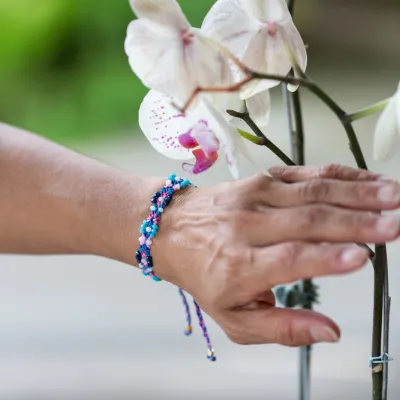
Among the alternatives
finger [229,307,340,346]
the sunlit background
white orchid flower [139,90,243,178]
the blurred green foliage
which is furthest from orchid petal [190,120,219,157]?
the blurred green foliage

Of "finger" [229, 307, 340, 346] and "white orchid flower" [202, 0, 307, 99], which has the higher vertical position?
"white orchid flower" [202, 0, 307, 99]

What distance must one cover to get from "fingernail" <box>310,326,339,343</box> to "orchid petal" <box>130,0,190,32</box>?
182mm

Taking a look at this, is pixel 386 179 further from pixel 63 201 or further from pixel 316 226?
pixel 63 201

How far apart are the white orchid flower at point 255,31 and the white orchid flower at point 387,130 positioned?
0.07m

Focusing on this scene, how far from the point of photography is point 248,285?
444mm

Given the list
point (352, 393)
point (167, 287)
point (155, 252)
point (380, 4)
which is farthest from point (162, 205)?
point (380, 4)

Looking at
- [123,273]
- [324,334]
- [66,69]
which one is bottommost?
[324,334]

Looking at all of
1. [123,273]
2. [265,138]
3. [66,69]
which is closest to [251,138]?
[265,138]

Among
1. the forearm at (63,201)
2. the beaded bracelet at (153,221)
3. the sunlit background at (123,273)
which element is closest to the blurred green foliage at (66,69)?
the sunlit background at (123,273)

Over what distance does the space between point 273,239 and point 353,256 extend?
2.2 inches

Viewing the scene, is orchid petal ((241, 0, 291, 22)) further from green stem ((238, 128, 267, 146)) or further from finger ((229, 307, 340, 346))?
finger ((229, 307, 340, 346))

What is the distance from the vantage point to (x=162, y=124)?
0.51 metres

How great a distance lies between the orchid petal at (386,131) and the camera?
42 cm

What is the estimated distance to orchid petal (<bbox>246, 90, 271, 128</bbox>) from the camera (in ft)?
1.69
